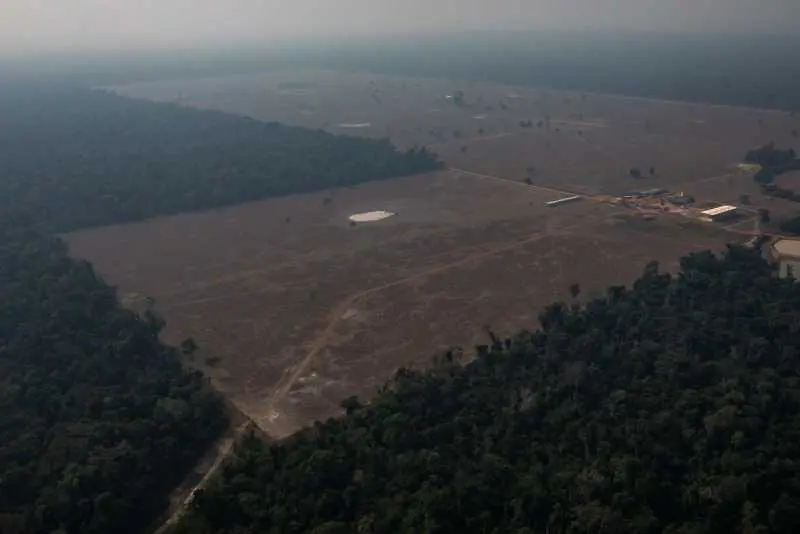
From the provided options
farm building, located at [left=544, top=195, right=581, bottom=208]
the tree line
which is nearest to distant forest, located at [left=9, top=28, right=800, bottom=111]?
farm building, located at [left=544, top=195, right=581, bottom=208]

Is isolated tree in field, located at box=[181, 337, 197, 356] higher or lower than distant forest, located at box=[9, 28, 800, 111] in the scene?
lower

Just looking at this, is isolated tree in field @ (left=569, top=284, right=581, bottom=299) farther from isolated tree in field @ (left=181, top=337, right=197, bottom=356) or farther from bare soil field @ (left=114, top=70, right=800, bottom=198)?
bare soil field @ (left=114, top=70, right=800, bottom=198)

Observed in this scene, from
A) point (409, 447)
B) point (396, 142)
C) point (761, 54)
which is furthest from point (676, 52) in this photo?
point (409, 447)

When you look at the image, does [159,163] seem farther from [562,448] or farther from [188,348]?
[562,448]

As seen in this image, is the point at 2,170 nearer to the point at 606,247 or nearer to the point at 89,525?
the point at 606,247

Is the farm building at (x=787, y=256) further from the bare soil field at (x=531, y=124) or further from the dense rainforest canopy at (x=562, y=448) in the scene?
the bare soil field at (x=531, y=124)

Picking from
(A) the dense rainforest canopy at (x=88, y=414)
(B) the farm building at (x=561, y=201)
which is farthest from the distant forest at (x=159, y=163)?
(A) the dense rainforest canopy at (x=88, y=414)
